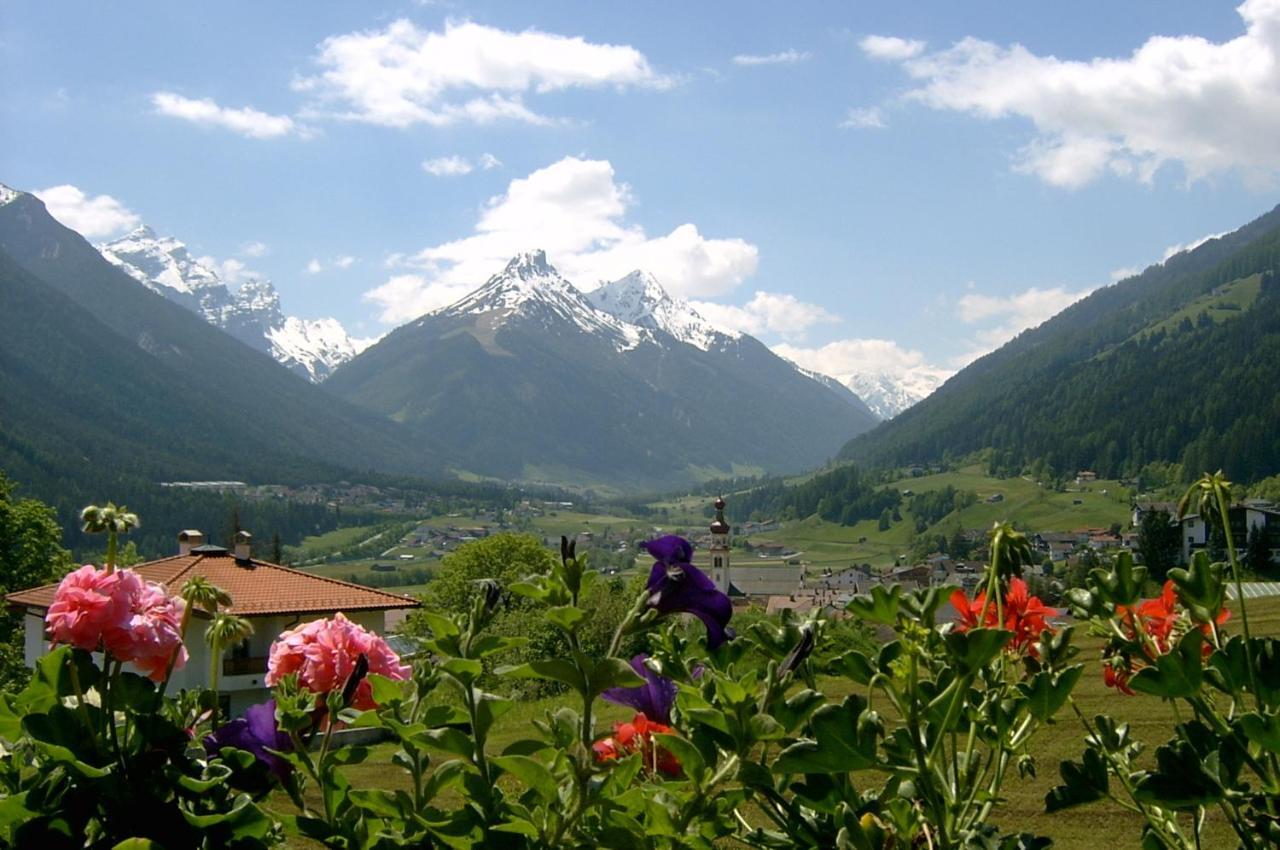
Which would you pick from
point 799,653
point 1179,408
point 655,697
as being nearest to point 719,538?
point 655,697

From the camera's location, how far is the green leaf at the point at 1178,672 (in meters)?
1.32

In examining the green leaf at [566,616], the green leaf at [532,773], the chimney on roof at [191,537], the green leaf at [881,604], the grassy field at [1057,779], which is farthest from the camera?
the chimney on roof at [191,537]

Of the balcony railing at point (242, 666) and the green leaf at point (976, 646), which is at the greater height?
the green leaf at point (976, 646)

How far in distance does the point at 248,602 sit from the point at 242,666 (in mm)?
1774

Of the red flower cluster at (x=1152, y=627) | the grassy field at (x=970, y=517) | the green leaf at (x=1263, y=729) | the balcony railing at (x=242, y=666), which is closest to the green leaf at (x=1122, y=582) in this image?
the red flower cluster at (x=1152, y=627)

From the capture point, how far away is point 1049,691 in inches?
55.7

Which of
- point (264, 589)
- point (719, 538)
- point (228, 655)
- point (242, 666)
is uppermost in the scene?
point (264, 589)

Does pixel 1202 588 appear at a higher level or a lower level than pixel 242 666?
higher

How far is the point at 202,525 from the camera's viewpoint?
527 ft

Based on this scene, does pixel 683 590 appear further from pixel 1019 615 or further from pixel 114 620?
pixel 114 620

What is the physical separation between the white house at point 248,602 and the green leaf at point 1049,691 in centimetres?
2671

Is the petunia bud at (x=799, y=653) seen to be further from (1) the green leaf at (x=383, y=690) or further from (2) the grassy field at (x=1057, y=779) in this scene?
(2) the grassy field at (x=1057, y=779)

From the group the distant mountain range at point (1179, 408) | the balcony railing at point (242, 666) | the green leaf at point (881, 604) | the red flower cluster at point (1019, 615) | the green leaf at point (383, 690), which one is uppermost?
the distant mountain range at point (1179, 408)

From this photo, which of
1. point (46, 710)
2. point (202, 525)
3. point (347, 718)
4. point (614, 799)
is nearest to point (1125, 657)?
point (614, 799)
